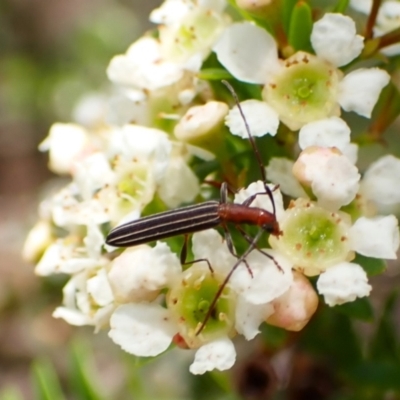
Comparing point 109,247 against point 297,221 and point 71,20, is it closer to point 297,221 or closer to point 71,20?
Result: point 297,221

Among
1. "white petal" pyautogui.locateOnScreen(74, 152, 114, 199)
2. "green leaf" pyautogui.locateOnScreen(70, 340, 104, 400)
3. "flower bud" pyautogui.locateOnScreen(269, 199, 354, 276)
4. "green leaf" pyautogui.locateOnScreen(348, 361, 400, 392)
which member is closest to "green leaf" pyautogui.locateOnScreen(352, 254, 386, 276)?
"flower bud" pyautogui.locateOnScreen(269, 199, 354, 276)

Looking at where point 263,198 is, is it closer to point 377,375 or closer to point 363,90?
point 363,90

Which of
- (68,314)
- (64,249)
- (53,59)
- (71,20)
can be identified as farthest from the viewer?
(71,20)

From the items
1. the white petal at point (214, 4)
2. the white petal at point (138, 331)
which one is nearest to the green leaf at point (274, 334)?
the white petal at point (138, 331)

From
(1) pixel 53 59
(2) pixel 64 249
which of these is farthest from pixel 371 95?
(1) pixel 53 59

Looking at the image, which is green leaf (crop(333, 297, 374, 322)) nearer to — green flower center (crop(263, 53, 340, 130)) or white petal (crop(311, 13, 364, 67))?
green flower center (crop(263, 53, 340, 130))

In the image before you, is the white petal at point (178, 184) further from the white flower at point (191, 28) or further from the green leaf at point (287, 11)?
the green leaf at point (287, 11)

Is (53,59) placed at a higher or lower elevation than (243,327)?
lower
